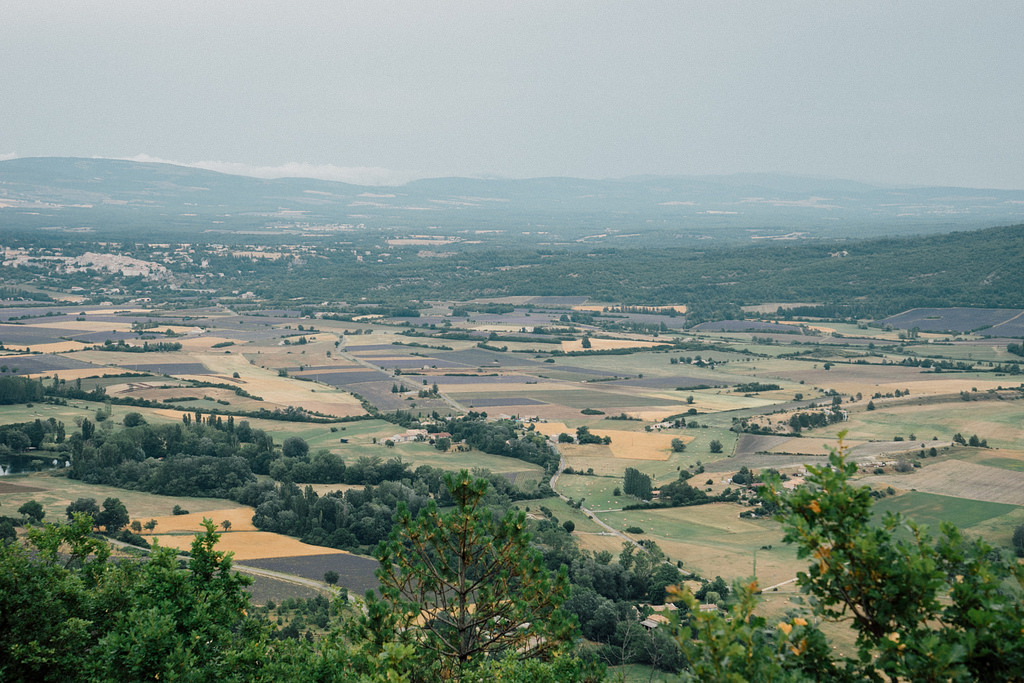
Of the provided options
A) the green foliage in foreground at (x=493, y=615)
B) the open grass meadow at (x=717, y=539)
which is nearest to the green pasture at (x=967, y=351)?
the open grass meadow at (x=717, y=539)

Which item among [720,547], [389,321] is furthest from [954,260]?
[720,547]

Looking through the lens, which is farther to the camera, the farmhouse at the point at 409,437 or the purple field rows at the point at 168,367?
the purple field rows at the point at 168,367

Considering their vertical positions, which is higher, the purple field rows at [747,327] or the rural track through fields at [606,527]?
the purple field rows at [747,327]

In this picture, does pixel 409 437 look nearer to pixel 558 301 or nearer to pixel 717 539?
pixel 717 539

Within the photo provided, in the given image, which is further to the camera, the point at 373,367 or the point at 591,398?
the point at 373,367

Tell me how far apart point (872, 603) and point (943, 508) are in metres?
47.5

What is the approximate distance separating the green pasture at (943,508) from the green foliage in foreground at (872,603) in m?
42.9

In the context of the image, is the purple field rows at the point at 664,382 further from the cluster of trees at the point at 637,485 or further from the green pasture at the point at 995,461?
the cluster of trees at the point at 637,485

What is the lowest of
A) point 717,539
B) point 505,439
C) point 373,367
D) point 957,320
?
point 373,367

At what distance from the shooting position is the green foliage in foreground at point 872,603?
8.73 meters

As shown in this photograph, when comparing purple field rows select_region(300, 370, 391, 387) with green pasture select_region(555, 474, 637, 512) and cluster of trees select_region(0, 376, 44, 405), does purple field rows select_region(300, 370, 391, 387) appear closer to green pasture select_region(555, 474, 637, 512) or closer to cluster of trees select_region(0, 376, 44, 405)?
cluster of trees select_region(0, 376, 44, 405)

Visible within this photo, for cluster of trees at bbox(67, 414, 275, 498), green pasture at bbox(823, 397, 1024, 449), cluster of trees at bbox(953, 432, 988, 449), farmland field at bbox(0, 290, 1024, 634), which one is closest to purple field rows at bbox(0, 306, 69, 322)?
farmland field at bbox(0, 290, 1024, 634)

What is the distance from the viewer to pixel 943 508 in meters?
51.7

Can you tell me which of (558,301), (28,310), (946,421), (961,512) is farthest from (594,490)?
(28,310)
